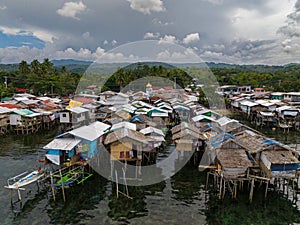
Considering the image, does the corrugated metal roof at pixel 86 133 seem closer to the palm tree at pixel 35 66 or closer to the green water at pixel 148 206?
the green water at pixel 148 206

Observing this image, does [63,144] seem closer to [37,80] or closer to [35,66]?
[37,80]

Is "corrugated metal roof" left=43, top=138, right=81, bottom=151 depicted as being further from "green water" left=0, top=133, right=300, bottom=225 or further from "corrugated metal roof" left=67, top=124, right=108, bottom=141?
"green water" left=0, top=133, right=300, bottom=225

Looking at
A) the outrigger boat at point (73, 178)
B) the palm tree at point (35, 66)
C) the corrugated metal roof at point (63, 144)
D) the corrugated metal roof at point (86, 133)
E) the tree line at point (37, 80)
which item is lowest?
the outrigger boat at point (73, 178)

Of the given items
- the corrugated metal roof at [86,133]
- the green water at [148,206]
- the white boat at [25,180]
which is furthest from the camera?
the corrugated metal roof at [86,133]

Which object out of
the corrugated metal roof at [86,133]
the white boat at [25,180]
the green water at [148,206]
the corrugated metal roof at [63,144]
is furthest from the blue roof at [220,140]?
the white boat at [25,180]

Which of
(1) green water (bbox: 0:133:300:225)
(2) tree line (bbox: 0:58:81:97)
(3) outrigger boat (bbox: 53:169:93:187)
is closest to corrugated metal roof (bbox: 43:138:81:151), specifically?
(3) outrigger boat (bbox: 53:169:93:187)

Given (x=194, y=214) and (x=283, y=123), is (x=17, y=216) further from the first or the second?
(x=283, y=123)
